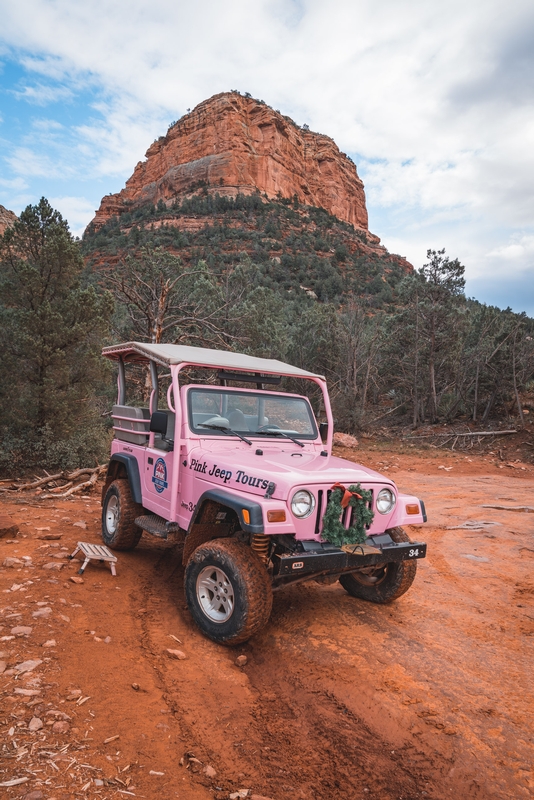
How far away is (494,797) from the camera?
88.8 inches

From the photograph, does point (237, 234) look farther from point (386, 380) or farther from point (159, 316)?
point (159, 316)

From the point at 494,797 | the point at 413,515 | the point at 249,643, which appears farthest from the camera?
the point at 413,515

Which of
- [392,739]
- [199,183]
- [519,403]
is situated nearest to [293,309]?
[519,403]

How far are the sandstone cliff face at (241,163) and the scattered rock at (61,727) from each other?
7564cm

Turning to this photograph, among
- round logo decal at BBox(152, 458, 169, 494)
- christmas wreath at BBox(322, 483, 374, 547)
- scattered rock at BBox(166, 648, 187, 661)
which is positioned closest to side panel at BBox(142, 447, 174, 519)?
round logo decal at BBox(152, 458, 169, 494)

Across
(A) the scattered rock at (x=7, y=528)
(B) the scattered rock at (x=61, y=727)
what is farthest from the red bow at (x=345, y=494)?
(A) the scattered rock at (x=7, y=528)

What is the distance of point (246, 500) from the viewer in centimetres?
345

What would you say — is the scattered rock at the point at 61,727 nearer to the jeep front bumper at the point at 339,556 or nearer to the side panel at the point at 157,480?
the jeep front bumper at the point at 339,556

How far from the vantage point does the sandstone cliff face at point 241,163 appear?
253 feet

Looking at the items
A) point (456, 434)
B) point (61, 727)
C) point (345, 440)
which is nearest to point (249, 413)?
point (61, 727)

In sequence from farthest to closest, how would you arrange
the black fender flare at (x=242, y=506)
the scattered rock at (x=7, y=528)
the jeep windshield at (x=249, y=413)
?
the scattered rock at (x=7, y=528)
the jeep windshield at (x=249, y=413)
the black fender flare at (x=242, y=506)

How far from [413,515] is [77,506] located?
5.77 metres

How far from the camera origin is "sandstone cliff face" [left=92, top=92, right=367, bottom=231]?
77.0 meters

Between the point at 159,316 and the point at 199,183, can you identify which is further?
the point at 199,183
